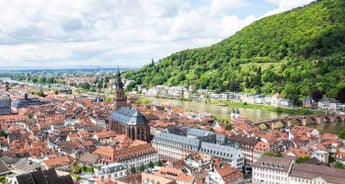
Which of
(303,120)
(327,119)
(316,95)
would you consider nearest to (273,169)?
(303,120)

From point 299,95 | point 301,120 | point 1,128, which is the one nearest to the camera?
point 1,128

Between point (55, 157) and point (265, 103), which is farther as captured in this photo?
→ point (265, 103)

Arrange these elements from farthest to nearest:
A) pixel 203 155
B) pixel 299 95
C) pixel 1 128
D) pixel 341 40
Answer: pixel 341 40 → pixel 299 95 → pixel 1 128 → pixel 203 155

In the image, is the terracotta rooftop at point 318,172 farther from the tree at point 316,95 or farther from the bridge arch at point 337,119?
the tree at point 316,95

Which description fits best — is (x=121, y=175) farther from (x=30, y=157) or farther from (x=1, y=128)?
(x=1, y=128)

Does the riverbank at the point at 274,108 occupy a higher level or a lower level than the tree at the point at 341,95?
lower

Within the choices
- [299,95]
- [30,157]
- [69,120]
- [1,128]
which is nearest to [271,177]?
[30,157]

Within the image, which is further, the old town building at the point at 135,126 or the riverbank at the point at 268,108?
the riverbank at the point at 268,108

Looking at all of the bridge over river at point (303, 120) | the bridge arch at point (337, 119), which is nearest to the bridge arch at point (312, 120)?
the bridge over river at point (303, 120)
